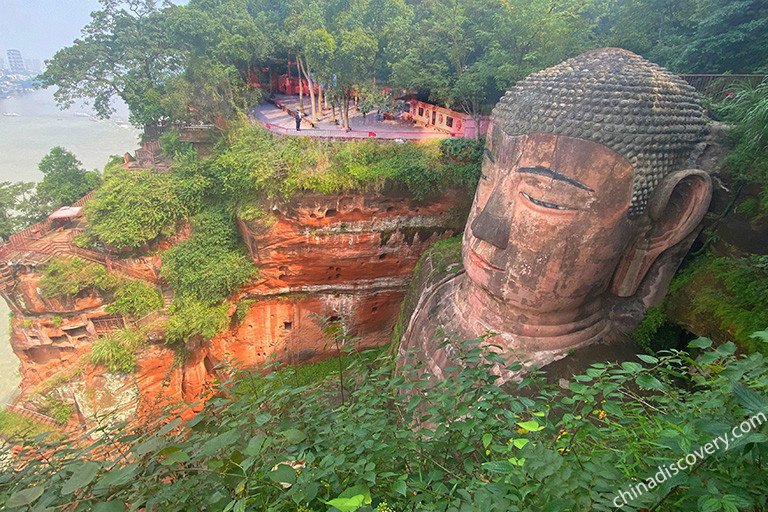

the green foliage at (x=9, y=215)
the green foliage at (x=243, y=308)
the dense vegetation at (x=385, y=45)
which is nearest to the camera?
the dense vegetation at (x=385, y=45)

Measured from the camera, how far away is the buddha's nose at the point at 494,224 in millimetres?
4754

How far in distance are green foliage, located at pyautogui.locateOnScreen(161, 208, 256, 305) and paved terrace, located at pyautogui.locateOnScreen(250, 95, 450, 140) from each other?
132 inches

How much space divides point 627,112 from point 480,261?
213 centimetres

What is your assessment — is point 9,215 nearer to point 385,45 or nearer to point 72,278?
point 72,278

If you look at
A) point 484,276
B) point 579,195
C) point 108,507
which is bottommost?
point 484,276

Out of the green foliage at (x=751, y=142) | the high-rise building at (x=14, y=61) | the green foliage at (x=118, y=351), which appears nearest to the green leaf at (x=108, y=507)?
the green foliage at (x=751, y=142)

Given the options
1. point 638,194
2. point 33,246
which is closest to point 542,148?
point 638,194

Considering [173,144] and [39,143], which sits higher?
[173,144]

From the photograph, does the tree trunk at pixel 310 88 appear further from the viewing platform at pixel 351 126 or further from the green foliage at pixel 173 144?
the green foliage at pixel 173 144

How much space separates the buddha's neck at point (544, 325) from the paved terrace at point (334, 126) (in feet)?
23.5

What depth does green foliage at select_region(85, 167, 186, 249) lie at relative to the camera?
11.0m

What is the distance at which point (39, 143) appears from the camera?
43.2 metres

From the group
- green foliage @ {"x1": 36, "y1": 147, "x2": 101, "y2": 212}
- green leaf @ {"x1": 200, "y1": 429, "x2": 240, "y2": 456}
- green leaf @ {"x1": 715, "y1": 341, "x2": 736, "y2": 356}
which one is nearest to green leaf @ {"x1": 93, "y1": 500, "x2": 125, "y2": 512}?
green leaf @ {"x1": 200, "y1": 429, "x2": 240, "y2": 456}

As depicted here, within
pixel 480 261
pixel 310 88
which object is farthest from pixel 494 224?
pixel 310 88
